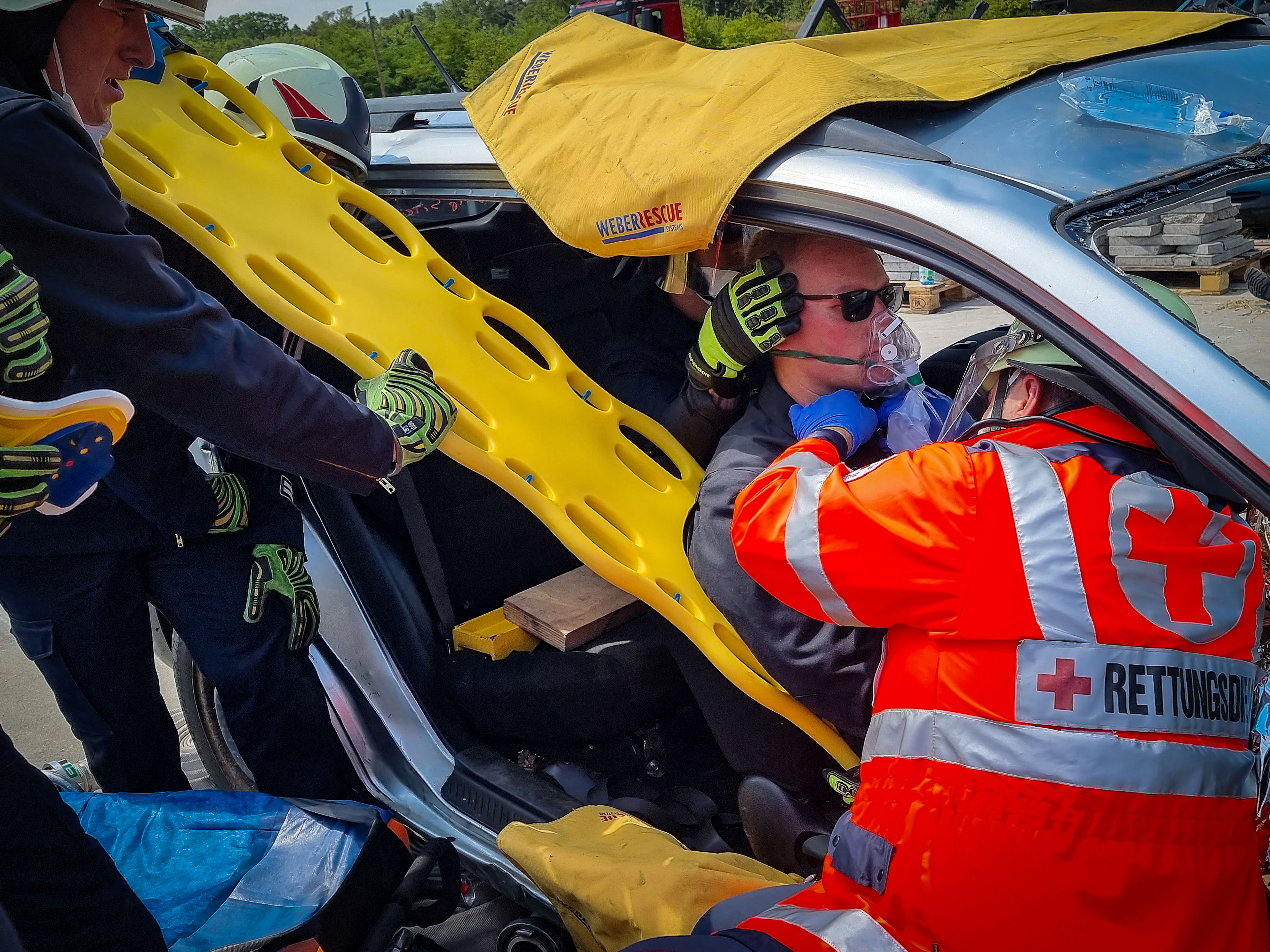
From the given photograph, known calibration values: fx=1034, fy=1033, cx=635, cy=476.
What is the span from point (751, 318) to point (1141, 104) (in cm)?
80

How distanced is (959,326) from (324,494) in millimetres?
1658

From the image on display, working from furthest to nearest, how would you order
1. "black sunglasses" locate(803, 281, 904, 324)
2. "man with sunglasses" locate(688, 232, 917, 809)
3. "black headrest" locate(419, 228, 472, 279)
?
"black headrest" locate(419, 228, 472, 279), "black sunglasses" locate(803, 281, 904, 324), "man with sunglasses" locate(688, 232, 917, 809)

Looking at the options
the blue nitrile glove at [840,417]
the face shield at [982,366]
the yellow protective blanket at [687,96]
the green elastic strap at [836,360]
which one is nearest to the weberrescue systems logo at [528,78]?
the yellow protective blanket at [687,96]

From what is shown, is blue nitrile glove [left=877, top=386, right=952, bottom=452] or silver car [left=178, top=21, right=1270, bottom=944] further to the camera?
blue nitrile glove [left=877, top=386, right=952, bottom=452]

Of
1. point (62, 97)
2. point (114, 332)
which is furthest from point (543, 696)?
point (62, 97)

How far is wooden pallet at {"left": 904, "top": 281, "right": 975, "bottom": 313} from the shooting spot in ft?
7.01

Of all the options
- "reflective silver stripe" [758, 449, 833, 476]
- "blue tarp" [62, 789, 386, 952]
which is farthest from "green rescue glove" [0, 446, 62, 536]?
"reflective silver stripe" [758, 449, 833, 476]

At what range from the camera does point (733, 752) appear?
2289 mm

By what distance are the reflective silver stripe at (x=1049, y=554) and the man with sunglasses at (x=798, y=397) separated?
50cm

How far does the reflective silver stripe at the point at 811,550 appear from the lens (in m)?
1.65

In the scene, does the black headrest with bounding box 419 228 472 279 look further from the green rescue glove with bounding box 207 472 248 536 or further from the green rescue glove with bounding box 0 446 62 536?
the green rescue glove with bounding box 0 446 62 536

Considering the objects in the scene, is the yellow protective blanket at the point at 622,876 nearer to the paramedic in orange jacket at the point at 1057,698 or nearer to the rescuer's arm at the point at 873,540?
the paramedic in orange jacket at the point at 1057,698

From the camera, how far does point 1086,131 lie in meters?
1.71

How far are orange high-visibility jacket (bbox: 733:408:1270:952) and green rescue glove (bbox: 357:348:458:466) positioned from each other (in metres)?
0.89
